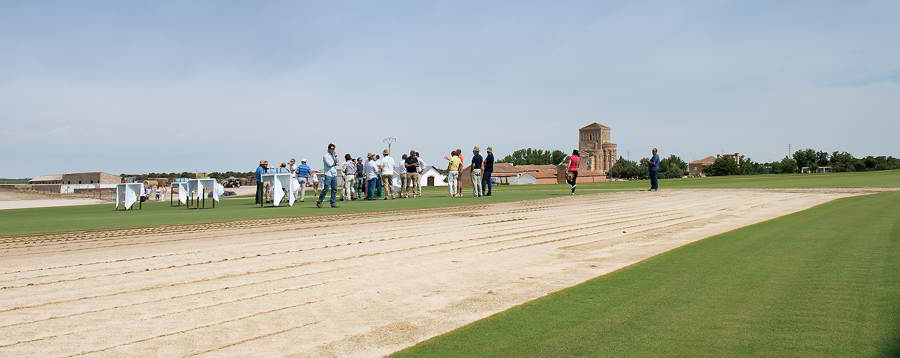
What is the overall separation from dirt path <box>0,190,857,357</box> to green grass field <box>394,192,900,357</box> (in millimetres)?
413

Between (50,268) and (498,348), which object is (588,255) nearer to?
(498,348)

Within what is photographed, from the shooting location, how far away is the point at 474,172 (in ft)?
73.9

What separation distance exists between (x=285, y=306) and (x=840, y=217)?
38.4ft

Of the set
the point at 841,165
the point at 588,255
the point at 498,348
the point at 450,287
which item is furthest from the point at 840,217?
the point at 841,165

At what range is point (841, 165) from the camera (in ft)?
384

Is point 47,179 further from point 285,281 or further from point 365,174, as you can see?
point 285,281

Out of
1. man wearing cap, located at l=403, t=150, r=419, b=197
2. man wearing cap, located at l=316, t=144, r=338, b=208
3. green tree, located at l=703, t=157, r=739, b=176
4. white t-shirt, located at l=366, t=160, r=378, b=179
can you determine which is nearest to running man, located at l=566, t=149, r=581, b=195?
man wearing cap, located at l=403, t=150, r=419, b=197

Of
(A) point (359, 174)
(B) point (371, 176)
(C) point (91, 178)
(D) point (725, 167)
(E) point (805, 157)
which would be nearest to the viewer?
(B) point (371, 176)

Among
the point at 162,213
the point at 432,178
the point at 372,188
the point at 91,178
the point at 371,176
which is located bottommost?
the point at 162,213

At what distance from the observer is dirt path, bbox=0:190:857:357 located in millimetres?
3955

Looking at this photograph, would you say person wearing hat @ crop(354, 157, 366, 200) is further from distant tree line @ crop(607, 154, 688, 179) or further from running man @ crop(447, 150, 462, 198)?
distant tree line @ crop(607, 154, 688, 179)

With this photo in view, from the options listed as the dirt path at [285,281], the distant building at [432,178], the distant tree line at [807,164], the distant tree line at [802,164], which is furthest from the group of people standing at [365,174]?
the distant tree line at [807,164]

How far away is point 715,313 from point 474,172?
18.2 m

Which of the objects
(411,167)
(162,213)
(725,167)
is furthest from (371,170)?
(725,167)
